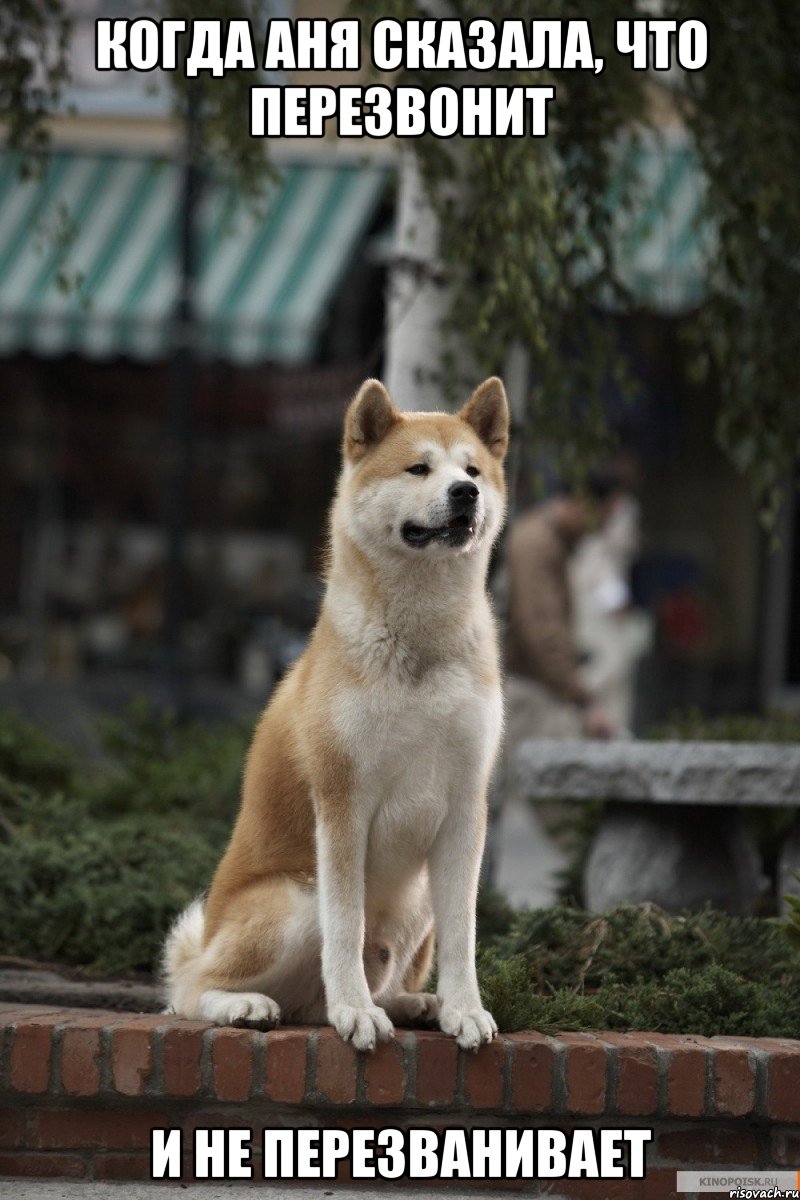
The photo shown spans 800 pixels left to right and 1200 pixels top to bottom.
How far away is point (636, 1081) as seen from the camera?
11.2 feet

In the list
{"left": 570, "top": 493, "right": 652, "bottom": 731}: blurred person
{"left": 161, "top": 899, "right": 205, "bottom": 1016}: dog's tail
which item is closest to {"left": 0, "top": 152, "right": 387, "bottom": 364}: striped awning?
{"left": 570, "top": 493, "right": 652, "bottom": 731}: blurred person

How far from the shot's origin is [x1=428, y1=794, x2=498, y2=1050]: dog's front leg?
134 inches

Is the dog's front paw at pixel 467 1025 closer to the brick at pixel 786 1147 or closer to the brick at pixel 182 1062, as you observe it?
the brick at pixel 182 1062

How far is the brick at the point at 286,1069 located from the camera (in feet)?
11.1

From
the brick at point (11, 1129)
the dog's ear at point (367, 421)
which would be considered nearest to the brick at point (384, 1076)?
the brick at point (11, 1129)

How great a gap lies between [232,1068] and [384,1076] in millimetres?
336

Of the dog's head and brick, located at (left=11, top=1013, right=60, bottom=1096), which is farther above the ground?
the dog's head

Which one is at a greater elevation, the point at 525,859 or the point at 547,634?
the point at 547,634

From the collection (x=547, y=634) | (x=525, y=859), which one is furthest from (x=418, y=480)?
(x=525, y=859)

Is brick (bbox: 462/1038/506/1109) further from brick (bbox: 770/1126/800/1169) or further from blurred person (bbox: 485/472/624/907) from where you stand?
blurred person (bbox: 485/472/624/907)

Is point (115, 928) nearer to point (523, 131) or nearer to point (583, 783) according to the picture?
point (583, 783)

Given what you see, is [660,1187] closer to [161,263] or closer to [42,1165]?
[42,1165]

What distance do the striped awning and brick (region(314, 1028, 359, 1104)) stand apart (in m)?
8.47

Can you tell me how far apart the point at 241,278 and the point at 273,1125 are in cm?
930
